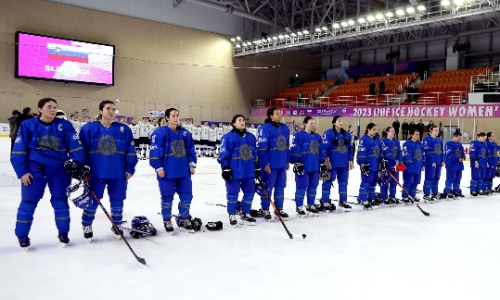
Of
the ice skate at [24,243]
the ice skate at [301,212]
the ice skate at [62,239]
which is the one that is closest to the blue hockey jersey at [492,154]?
the ice skate at [301,212]

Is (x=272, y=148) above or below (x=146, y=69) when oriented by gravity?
below

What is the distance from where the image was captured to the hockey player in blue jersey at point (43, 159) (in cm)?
389

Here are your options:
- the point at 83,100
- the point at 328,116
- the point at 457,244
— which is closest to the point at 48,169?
the point at 457,244

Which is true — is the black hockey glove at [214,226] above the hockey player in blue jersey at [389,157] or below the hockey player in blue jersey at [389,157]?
below

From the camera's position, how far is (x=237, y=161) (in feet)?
17.0

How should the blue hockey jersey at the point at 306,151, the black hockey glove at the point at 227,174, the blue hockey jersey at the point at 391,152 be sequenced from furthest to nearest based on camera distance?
1. the blue hockey jersey at the point at 391,152
2. the blue hockey jersey at the point at 306,151
3. the black hockey glove at the point at 227,174

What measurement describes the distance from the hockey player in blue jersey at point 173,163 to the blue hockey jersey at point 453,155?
19.0 feet

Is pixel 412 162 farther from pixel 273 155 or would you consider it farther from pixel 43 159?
pixel 43 159

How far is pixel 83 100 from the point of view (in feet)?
67.7

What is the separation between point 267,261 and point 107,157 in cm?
191

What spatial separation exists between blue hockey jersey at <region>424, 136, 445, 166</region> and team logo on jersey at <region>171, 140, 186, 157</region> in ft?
16.7

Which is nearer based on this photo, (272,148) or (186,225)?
(186,225)

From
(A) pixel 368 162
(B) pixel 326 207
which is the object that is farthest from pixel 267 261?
(A) pixel 368 162

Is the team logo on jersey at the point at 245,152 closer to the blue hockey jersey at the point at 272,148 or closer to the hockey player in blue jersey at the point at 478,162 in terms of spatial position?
the blue hockey jersey at the point at 272,148
